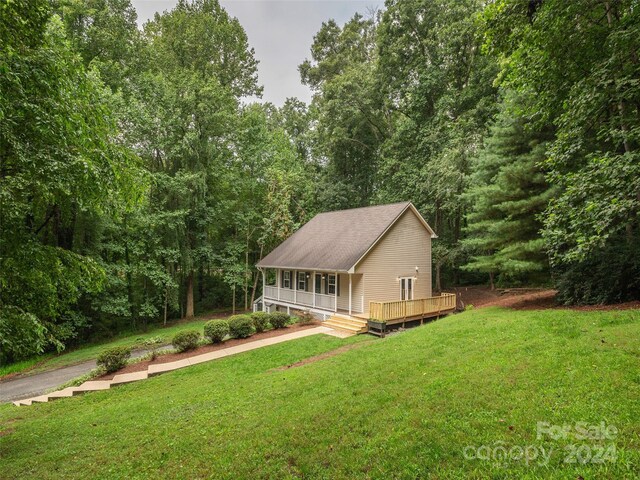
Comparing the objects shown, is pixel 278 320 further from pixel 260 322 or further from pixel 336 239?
pixel 336 239

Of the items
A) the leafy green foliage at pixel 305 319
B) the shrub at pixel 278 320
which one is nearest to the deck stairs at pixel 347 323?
the leafy green foliage at pixel 305 319

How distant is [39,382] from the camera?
12.8m

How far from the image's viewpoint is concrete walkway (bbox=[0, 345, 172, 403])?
1152cm

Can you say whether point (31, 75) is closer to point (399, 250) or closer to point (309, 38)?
point (399, 250)

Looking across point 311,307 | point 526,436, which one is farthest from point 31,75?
point 311,307

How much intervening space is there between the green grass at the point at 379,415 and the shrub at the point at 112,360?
2.11 m

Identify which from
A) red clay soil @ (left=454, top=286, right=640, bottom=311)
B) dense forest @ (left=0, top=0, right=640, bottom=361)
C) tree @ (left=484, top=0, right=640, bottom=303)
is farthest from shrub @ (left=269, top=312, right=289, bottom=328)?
tree @ (left=484, top=0, right=640, bottom=303)

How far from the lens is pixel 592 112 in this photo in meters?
6.55

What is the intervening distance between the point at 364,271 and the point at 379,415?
37.0 ft

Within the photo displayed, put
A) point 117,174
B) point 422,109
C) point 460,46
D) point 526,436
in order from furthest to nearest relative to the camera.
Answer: point 422,109, point 460,46, point 117,174, point 526,436

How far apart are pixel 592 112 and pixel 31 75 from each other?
33.7 feet

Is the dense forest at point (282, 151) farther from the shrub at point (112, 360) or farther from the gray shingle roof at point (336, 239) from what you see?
the gray shingle roof at point (336, 239)

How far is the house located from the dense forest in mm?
2967

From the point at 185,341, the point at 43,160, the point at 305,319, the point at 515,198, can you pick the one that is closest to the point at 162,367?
the point at 185,341
